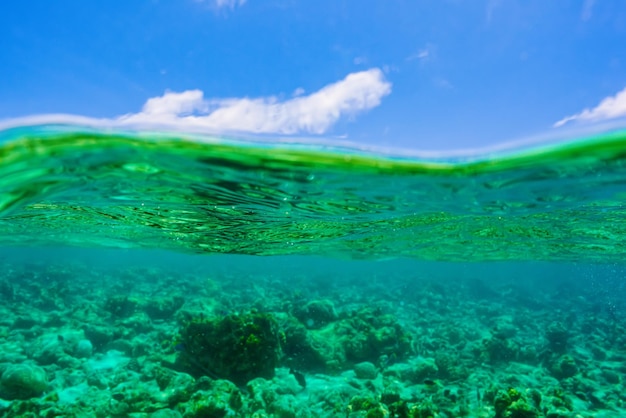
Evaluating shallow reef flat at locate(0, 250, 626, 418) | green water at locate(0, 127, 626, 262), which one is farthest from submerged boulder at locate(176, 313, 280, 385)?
green water at locate(0, 127, 626, 262)

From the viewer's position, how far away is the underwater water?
8180mm

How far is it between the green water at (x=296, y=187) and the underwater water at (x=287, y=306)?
0.07 meters

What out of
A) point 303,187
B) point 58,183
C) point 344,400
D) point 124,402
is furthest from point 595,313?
point 58,183

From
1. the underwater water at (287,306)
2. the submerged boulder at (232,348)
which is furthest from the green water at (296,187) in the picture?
the submerged boulder at (232,348)

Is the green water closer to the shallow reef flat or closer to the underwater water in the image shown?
the underwater water

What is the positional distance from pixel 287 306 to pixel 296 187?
9.37m

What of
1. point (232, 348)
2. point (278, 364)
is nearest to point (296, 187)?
point (232, 348)

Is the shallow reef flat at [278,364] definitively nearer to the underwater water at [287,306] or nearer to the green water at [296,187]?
the underwater water at [287,306]

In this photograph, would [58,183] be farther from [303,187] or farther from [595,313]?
[595,313]

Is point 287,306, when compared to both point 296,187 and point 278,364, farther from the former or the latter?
point 296,187

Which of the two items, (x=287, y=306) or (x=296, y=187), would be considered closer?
(x=296, y=187)

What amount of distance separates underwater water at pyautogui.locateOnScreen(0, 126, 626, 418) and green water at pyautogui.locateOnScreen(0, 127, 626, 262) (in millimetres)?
68

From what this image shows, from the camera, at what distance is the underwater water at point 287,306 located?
8.18 m

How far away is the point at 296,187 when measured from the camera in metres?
10.3
